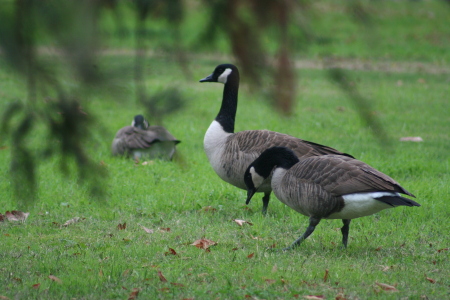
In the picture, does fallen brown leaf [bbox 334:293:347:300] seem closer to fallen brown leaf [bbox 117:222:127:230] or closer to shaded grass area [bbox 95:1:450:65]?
shaded grass area [bbox 95:1:450:65]

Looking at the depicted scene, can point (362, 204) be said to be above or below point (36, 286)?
above

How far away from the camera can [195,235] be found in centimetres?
621

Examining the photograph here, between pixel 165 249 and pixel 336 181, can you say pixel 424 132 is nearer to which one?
pixel 336 181

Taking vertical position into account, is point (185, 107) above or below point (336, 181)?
above

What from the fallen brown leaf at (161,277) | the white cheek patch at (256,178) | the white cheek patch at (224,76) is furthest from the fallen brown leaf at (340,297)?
the white cheek patch at (224,76)

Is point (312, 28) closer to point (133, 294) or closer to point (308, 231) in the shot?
point (133, 294)

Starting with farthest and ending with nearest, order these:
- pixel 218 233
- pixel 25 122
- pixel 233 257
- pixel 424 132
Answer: pixel 424 132
pixel 218 233
pixel 233 257
pixel 25 122

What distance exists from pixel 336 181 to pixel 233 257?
47.3 inches

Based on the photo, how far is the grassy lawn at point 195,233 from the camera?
9.32 feet

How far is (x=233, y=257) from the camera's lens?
5.48 meters

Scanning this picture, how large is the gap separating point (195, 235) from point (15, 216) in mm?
2219

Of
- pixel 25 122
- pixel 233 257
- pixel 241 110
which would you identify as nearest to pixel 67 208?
pixel 233 257

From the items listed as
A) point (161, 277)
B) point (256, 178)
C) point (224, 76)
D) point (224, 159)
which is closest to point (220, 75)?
point (224, 76)

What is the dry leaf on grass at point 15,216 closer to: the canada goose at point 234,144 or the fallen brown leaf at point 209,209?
the fallen brown leaf at point 209,209
